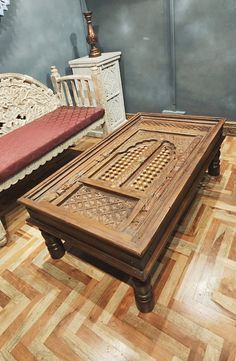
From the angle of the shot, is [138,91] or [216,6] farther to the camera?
[138,91]

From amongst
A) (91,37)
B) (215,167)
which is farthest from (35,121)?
(215,167)

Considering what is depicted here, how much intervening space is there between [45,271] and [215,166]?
1378 mm

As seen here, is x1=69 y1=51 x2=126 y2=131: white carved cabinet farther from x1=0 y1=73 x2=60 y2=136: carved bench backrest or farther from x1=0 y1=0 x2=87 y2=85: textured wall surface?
x1=0 y1=73 x2=60 y2=136: carved bench backrest

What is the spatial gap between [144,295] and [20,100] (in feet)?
6.14

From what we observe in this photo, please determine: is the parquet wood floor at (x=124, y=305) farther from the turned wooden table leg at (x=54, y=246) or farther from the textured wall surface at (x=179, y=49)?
the textured wall surface at (x=179, y=49)

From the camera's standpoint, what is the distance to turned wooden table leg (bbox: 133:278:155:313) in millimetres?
1061

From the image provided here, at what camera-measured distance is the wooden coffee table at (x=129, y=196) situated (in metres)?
1.02

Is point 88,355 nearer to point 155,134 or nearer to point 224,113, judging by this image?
point 155,134

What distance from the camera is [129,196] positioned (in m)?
1.23

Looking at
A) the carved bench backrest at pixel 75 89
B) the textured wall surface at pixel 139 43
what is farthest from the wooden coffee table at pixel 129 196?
the textured wall surface at pixel 139 43

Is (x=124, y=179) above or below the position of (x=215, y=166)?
above

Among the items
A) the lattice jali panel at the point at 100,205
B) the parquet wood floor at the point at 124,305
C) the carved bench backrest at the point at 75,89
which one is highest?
the carved bench backrest at the point at 75,89

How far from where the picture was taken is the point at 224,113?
2.57m

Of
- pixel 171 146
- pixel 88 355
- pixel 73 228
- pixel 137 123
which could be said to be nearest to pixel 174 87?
pixel 137 123
